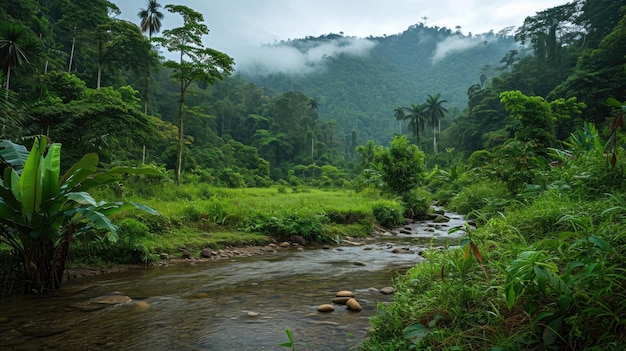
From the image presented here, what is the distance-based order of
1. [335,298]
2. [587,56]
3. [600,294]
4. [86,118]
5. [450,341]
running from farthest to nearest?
1. [587,56]
2. [86,118]
3. [335,298]
4. [450,341]
5. [600,294]

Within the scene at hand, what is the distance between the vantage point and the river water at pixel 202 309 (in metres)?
3.28

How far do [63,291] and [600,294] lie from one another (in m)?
5.93

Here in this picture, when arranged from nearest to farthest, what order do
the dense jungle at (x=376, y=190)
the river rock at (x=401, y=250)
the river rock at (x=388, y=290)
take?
the dense jungle at (x=376, y=190) → the river rock at (x=388, y=290) → the river rock at (x=401, y=250)

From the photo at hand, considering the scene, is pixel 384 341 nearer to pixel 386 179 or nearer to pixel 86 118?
pixel 86 118

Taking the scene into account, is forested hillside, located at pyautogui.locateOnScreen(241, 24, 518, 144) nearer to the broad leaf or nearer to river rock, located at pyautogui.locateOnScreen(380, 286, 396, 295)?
river rock, located at pyautogui.locateOnScreen(380, 286, 396, 295)

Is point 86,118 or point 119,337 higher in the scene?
point 86,118

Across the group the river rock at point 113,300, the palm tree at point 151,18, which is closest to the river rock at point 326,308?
the river rock at point 113,300

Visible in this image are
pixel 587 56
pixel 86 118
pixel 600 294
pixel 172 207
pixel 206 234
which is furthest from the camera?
pixel 587 56

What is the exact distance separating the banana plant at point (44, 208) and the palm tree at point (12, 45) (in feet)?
58.0

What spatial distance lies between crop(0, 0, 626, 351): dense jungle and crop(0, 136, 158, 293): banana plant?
0.08 ft

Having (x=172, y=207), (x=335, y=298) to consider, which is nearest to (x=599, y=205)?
(x=335, y=298)

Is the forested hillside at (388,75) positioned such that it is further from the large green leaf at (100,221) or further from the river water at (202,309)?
the large green leaf at (100,221)

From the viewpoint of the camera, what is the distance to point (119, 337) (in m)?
3.37

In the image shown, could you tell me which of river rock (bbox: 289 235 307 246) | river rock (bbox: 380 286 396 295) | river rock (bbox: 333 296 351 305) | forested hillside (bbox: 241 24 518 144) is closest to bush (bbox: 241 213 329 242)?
river rock (bbox: 289 235 307 246)
